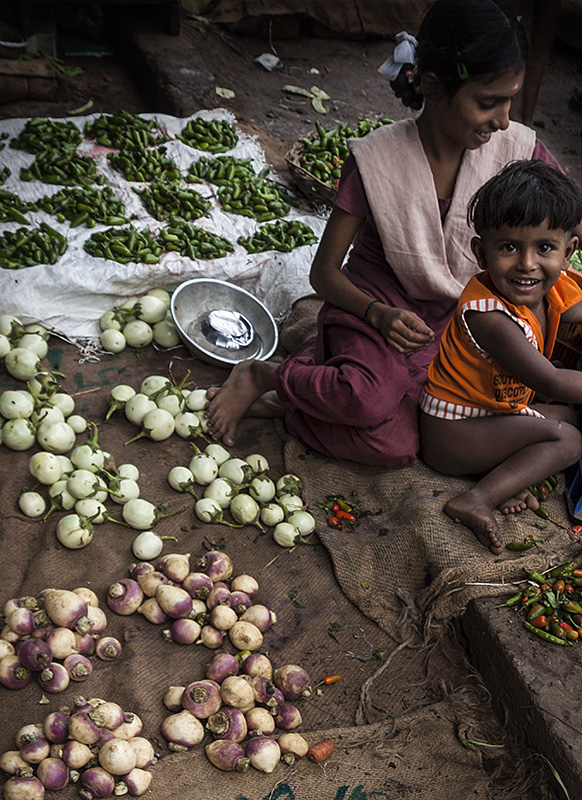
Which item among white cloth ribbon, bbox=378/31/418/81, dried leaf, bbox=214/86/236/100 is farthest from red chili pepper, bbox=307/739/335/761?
dried leaf, bbox=214/86/236/100

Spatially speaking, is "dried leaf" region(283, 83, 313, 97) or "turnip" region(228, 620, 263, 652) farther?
"dried leaf" region(283, 83, 313, 97)

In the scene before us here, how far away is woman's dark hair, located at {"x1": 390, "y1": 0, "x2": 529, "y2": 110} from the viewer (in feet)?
7.38

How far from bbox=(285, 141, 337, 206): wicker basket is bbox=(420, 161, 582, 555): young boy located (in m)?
1.74

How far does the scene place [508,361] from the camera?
2299mm

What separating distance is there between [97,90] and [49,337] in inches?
116

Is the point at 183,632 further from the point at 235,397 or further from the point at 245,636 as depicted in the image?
the point at 235,397

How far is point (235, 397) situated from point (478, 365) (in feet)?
3.42

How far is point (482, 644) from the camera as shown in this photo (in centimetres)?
221

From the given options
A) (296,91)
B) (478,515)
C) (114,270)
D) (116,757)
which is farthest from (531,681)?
(296,91)

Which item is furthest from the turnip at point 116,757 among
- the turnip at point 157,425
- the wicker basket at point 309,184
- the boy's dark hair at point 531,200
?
the wicker basket at point 309,184

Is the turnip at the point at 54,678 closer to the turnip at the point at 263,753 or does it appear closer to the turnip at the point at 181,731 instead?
the turnip at the point at 181,731

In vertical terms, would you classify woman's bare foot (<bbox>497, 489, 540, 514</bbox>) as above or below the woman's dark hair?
below

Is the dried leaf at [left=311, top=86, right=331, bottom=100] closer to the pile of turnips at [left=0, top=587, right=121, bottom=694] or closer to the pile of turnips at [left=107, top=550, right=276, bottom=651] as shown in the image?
the pile of turnips at [left=107, top=550, right=276, bottom=651]

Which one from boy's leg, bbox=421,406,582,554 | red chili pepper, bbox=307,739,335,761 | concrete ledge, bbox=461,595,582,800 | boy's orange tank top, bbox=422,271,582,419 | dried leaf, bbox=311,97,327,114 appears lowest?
dried leaf, bbox=311,97,327,114
